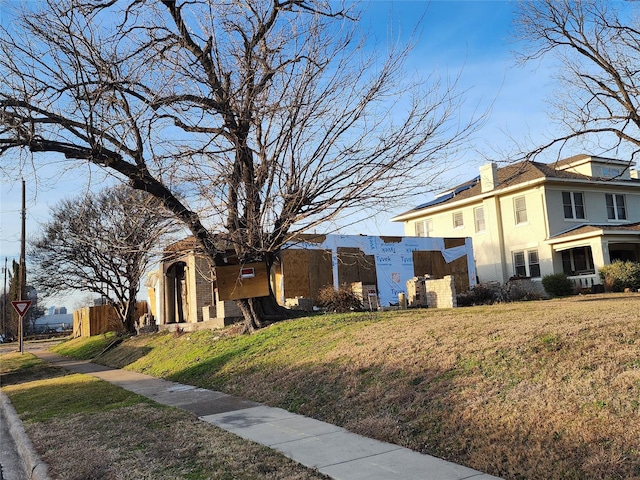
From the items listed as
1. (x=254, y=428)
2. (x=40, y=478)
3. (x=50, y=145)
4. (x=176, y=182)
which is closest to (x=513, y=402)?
(x=254, y=428)

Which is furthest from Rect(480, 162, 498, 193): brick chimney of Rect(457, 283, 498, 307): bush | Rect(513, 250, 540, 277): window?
Rect(457, 283, 498, 307): bush

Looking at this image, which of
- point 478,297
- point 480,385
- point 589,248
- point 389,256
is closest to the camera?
point 480,385

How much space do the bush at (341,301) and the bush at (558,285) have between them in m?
12.4

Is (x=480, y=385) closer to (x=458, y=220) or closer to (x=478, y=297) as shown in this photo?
(x=478, y=297)

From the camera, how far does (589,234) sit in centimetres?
2719

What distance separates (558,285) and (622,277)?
2926mm

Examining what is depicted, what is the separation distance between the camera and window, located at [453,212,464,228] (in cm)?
3407

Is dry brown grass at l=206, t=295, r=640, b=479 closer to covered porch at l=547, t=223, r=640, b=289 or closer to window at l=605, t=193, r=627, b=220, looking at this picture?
covered porch at l=547, t=223, r=640, b=289

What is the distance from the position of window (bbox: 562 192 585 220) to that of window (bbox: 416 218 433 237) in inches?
336

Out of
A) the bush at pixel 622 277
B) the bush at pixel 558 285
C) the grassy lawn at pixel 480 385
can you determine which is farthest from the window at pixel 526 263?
the grassy lawn at pixel 480 385

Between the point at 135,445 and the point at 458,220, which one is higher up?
the point at 458,220

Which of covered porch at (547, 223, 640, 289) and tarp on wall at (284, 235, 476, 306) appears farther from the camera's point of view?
covered porch at (547, 223, 640, 289)

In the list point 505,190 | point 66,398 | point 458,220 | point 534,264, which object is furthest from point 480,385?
point 458,220

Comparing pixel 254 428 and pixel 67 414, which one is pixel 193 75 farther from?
pixel 254 428
